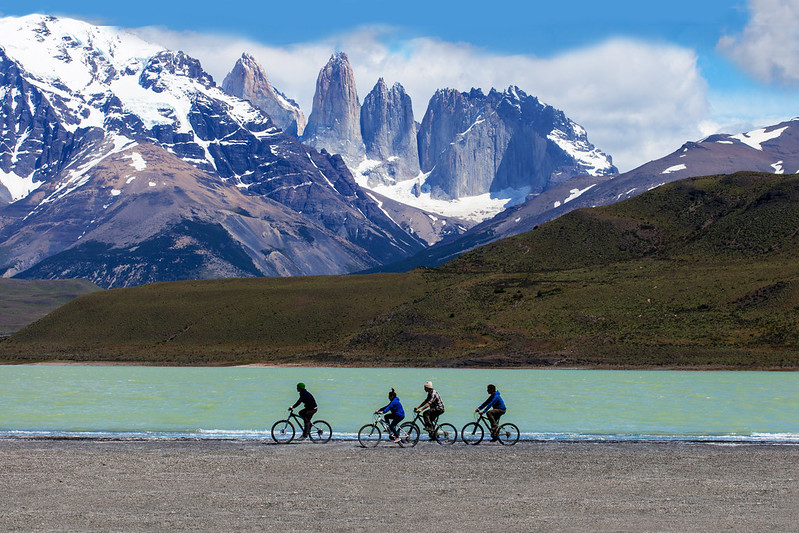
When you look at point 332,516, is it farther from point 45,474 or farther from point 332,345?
point 332,345

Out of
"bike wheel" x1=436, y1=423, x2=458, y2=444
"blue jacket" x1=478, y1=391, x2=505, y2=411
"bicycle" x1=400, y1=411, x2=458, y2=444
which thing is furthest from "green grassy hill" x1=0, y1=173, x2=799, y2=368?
"blue jacket" x1=478, y1=391, x2=505, y2=411

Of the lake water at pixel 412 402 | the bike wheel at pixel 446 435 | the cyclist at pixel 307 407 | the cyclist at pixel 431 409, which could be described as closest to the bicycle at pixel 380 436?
the cyclist at pixel 431 409

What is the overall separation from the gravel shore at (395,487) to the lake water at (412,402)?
8.29 metres

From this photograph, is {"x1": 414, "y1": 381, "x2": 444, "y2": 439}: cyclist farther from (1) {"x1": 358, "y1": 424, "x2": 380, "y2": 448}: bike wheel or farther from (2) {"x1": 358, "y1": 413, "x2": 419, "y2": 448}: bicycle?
(1) {"x1": 358, "y1": 424, "x2": 380, "y2": 448}: bike wheel

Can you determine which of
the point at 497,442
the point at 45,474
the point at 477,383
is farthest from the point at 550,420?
the point at 477,383

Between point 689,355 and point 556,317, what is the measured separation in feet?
98.3

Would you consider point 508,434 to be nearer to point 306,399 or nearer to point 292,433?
point 306,399

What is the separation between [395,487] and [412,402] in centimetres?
4355

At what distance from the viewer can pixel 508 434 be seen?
168 feet

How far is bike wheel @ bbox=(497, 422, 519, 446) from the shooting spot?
50.6 meters

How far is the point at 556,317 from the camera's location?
Result: 171 m

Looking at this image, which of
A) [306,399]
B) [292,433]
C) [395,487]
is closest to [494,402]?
[306,399]

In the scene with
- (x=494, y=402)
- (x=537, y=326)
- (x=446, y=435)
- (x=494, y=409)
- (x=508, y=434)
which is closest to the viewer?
(x=494, y=402)

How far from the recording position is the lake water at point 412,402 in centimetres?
5866
